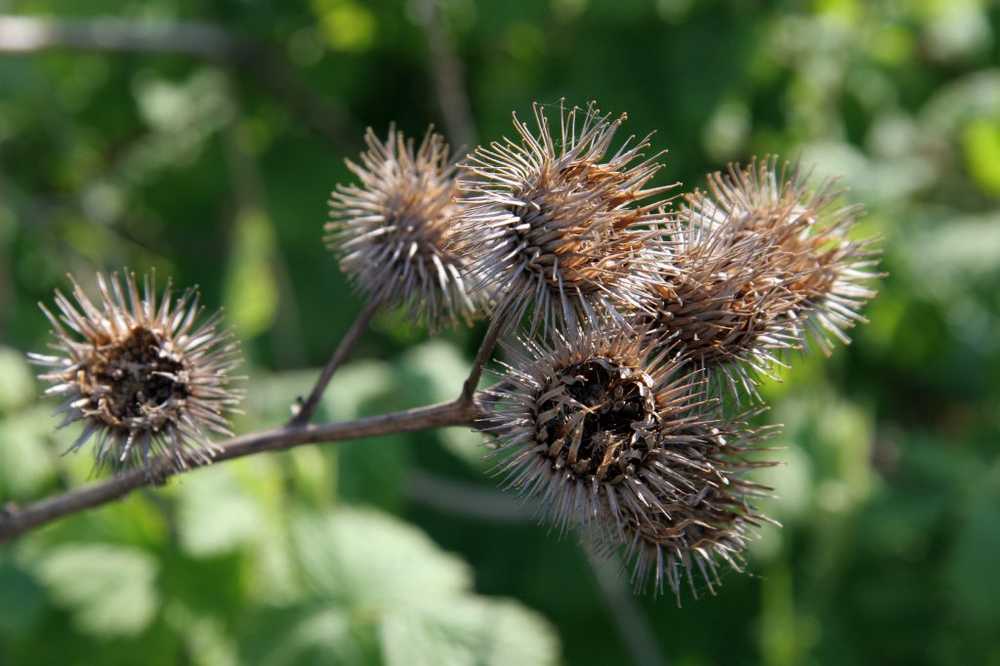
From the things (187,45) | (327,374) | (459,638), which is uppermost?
(187,45)

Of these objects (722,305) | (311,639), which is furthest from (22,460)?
(722,305)

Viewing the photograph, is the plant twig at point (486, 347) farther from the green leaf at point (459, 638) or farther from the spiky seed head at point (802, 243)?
the green leaf at point (459, 638)

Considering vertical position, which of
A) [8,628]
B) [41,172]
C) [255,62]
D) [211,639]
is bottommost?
[211,639]

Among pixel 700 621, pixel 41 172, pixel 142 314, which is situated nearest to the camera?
pixel 142 314

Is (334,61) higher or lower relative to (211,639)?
higher

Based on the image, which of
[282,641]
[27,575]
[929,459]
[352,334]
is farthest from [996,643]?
[27,575]

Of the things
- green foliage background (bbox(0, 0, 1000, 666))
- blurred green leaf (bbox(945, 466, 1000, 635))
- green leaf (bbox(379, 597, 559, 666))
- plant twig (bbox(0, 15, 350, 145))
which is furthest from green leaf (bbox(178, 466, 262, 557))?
blurred green leaf (bbox(945, 466, 1000, 635))

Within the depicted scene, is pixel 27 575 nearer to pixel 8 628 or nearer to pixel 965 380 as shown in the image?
pixel 8 628

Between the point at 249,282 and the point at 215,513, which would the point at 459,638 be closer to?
the point at 215,513
